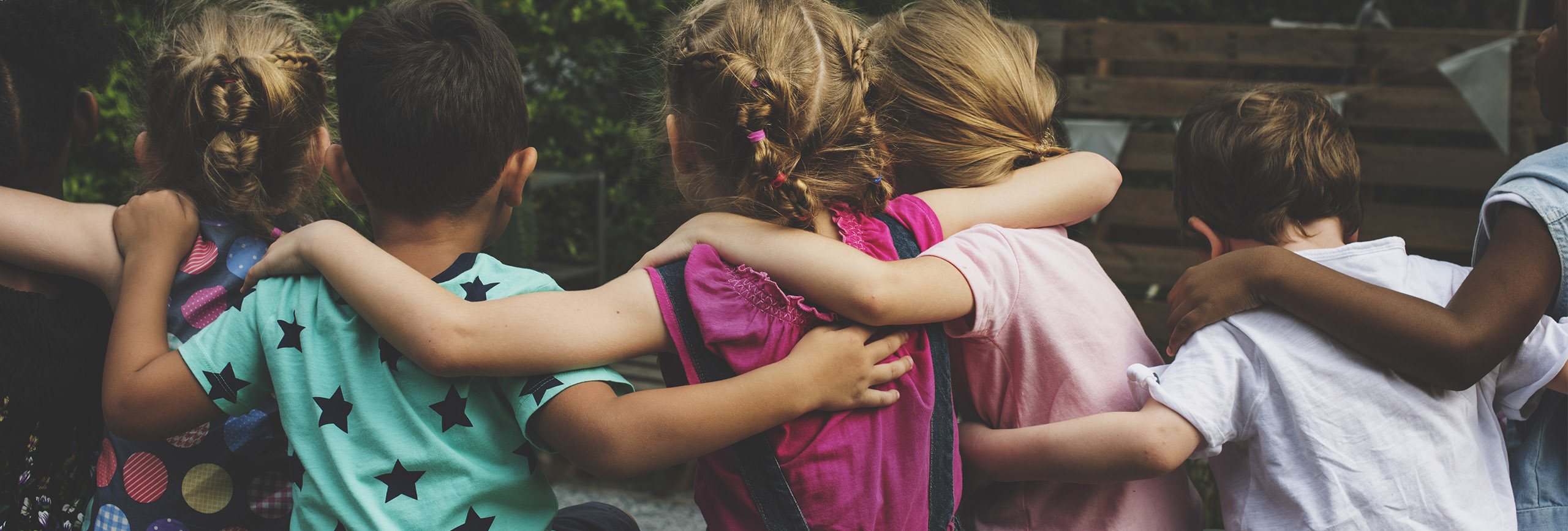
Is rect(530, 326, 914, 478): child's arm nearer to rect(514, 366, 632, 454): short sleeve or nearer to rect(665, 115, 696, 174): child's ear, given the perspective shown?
rect(514, 366, 632, 454): short sleeve

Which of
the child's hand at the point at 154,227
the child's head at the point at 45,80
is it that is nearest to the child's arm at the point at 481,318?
the child's hand at the point at 154,227

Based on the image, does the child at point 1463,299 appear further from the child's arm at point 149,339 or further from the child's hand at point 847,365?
the child's arm at point 149,339

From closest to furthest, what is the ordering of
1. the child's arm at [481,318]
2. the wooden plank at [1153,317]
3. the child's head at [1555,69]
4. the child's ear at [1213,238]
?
the child's arm at [481,318], the child's head at [1555,69], the child's ear at [1213,238], the wooden plank at [1153,317]

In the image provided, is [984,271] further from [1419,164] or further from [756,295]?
[1419,164]

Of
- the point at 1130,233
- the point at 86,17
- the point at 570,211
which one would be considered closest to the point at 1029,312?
the point at 86,17

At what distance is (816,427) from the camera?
1.35m

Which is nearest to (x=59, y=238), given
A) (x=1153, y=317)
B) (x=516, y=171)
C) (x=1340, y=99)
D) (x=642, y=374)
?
(x=516, y=171)

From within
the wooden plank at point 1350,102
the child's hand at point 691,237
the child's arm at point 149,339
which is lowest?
the wooden plank at point 1350,102

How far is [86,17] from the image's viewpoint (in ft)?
5.42

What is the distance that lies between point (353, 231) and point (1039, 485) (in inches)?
43.4

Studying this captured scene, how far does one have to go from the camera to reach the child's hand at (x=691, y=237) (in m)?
1.38

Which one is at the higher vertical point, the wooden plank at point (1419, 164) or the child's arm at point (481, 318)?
the child's arm at point (481, 318)

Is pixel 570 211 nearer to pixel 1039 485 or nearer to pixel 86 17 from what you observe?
pixel 86 17

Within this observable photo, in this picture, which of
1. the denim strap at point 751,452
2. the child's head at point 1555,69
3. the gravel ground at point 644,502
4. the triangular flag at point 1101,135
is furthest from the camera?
the triangular flag at point 1101,135
